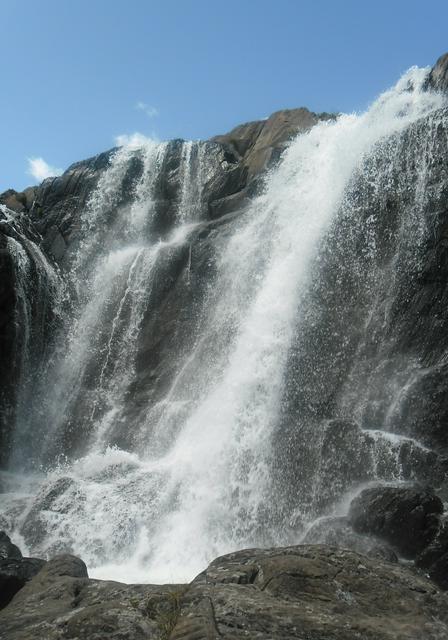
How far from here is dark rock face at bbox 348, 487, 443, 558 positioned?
11.1 meters

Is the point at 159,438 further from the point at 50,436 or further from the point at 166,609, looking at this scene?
the point at 166,609

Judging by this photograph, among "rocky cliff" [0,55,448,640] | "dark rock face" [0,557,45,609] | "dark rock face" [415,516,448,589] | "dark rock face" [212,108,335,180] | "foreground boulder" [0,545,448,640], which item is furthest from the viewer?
"dark rock face" [212,108,335,180]

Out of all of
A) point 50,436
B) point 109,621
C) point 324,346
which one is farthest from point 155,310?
point 109,621

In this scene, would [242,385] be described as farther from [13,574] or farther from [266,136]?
[266,136]

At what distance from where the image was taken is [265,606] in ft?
18.8

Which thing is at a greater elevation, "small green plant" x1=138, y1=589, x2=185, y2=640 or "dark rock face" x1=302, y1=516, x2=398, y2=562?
"dark rock face" x1=302, y1=516, x2=398, y2=562

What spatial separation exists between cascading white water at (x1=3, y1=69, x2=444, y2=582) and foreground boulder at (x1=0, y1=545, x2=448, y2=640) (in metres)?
6.35

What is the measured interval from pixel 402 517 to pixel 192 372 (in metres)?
10.6

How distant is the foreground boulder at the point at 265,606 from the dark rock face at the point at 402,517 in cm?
481

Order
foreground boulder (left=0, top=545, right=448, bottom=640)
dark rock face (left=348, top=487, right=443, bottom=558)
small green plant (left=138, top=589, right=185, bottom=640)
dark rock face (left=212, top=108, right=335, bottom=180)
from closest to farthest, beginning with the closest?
foreground boulder (left=0, top=545, right=448, bottom=640), small green plant (left=138, top=589, right=185, bottom=640), dark rock face (left=348, top=487, right=443, bottom=558), dark rock face (left=212, top=108, right=335, bottom=180)

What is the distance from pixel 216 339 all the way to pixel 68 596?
1415 cm

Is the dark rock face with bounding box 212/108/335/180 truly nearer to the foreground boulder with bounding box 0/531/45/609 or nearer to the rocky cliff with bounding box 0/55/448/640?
the rocky cliff with bounding box 0/55/448/640

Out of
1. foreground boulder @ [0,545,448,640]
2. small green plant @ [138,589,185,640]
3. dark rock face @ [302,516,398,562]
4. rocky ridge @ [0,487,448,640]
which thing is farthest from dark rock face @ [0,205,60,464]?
small green plant @ [138,589,185,640]

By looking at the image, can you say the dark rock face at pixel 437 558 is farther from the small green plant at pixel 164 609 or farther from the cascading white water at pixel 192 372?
the small green plant at pixel 164 609
